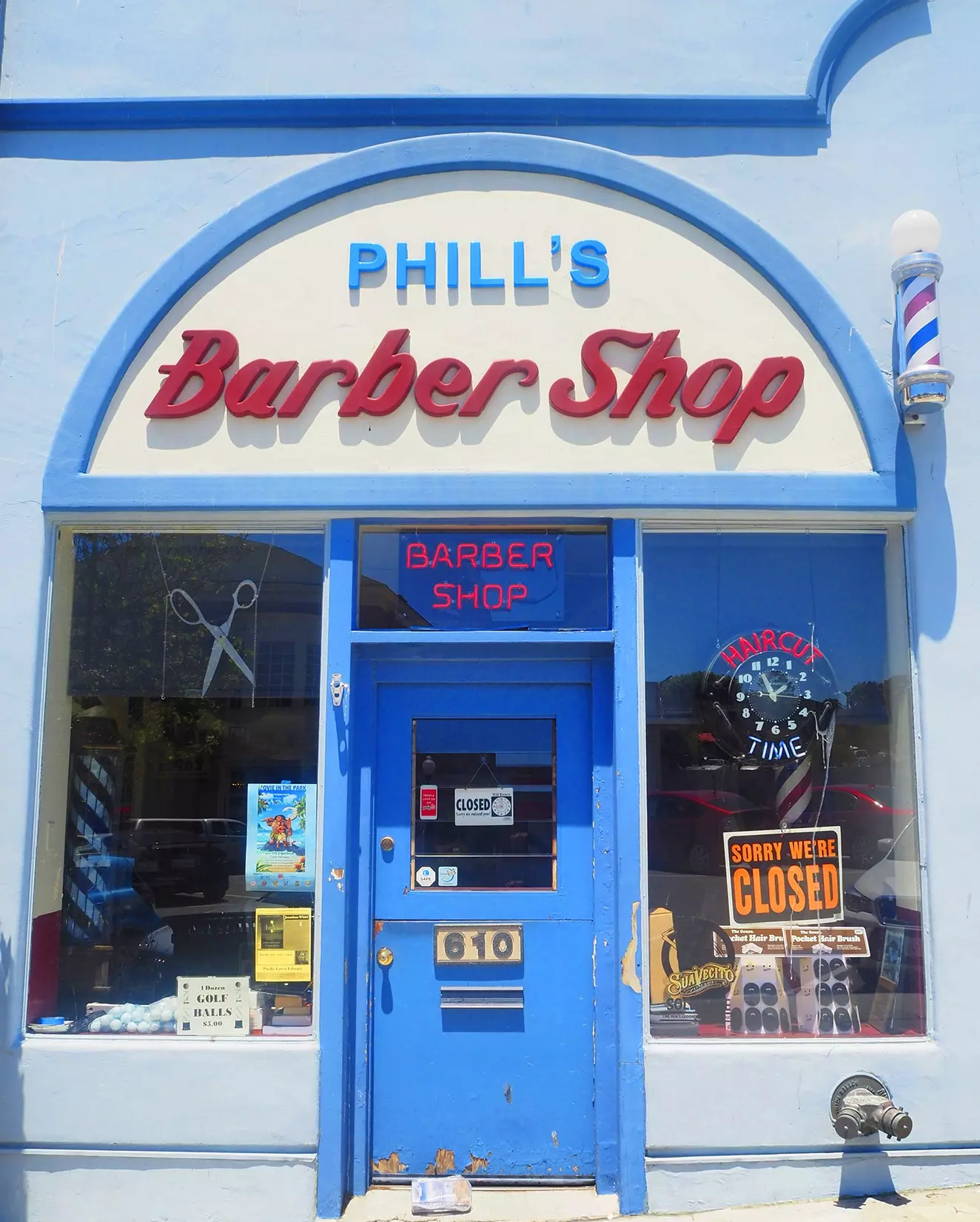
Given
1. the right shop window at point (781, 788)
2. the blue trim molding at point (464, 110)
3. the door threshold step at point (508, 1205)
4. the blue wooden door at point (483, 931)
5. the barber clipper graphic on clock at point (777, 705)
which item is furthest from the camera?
the blue trim molding at point (464, 110)

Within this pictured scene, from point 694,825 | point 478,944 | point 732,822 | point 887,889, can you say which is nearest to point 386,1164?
point 478,944

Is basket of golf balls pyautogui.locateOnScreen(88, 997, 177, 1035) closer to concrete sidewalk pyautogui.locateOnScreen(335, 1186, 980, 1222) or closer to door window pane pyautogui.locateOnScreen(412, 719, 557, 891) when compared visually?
concrete sidewalk pyautogui.locateOnScreen(335, 1186, 980, 1222)

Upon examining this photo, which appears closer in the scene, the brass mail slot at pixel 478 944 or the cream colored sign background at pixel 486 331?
the brass mail slot at pixel 478 944

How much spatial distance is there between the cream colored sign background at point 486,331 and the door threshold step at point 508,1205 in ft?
10.6

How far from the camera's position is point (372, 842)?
460 centimetres

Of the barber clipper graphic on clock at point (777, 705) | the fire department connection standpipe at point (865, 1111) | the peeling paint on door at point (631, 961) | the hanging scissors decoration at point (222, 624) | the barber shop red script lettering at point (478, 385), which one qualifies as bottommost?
the fire department connection standpipe at point (865, 1111)

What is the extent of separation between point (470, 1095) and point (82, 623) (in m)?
2.85

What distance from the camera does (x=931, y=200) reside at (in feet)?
15.9

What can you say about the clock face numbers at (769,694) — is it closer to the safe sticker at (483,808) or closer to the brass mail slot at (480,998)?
the safe sticker at (483,808)

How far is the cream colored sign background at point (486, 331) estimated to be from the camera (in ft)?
15.4

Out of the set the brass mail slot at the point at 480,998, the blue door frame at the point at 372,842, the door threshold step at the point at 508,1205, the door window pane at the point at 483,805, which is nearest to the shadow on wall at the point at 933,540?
the blue door frame at the point at 372,842

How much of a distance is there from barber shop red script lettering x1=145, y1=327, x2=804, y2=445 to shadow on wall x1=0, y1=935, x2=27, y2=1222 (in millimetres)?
2831

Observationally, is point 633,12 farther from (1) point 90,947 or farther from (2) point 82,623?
(1) point 90,947

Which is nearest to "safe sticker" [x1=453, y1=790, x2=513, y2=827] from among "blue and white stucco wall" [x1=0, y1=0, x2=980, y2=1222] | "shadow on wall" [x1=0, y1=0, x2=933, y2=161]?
"blue and white stucco wall" [x1=0, y1=0, x2=980, y2=1222]
